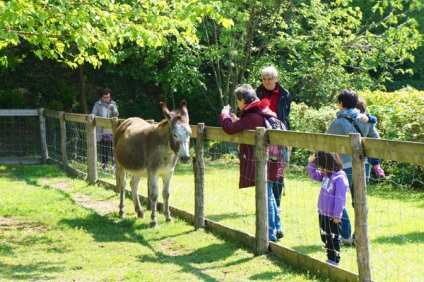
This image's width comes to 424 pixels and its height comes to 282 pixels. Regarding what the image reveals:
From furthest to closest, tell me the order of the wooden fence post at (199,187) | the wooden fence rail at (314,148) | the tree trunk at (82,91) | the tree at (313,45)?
the tree trunk at (82,91), the tree at (313,45), the wooden fence post at (199,187), the wooden fence rail at (314,148)

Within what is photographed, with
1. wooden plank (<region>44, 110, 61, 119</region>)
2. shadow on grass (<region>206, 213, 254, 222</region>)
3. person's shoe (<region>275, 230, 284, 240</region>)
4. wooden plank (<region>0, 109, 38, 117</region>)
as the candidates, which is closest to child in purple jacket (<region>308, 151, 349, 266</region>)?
person's shoe (<region>275, 230, 284, 240</region>)

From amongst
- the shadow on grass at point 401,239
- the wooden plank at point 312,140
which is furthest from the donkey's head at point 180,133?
the shadow on grass at point 401,239

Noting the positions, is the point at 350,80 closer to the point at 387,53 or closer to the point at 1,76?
the point at 387,53

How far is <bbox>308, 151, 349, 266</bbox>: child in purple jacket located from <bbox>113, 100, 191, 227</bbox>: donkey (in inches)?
101

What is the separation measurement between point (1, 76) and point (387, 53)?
492 inches

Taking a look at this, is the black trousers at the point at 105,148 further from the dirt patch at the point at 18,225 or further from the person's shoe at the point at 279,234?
the person's shoe at the point at 279,234

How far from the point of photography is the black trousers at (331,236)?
6629mm

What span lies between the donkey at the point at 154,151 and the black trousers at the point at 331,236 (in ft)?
8.71

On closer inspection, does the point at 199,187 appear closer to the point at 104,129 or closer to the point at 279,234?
the point at 279,234

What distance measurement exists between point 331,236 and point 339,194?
439 mm

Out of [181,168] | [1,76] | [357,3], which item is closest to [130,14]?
[181,168]

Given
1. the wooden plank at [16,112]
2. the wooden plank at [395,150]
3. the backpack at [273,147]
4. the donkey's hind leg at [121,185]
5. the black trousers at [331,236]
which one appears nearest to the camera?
the wooden plank at [395,150]

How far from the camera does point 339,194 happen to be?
6.59m

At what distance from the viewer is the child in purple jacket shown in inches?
259
